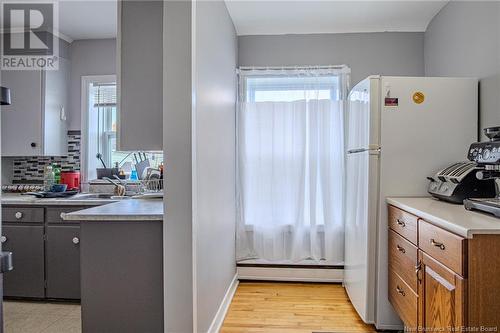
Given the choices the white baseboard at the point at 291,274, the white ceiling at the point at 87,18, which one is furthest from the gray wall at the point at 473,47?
the white ceiling at the point at 87,18

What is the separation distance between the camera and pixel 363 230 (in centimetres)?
239

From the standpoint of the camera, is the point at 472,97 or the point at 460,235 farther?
the point at 472,97

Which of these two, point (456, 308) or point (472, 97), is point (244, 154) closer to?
point (472, 97)

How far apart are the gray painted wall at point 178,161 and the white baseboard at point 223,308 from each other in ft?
1.87

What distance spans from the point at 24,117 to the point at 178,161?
7.49 feet

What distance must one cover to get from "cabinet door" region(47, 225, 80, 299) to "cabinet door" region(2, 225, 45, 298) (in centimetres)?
8

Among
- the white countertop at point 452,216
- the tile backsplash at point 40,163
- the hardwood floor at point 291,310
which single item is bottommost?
the hardwood floor at point 291,310

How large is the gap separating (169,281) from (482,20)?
2550 mm

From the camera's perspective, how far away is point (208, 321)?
6.80 ft

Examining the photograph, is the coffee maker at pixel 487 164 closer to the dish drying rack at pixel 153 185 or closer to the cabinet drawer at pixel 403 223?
the cabinet drawer at pixel 403 223

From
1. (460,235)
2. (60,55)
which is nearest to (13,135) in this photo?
(60,55)

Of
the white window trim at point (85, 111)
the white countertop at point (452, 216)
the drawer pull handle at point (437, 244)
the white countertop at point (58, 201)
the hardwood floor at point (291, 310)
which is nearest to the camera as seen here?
the white countertop at point (452, 216)

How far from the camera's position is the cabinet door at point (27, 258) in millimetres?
2697

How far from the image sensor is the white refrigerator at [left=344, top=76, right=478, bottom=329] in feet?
7.34
